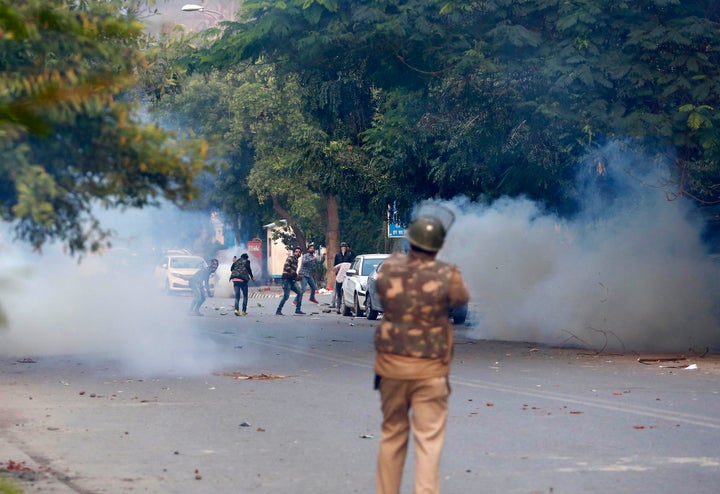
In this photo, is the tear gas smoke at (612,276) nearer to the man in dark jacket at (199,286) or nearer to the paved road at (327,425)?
the paved road at (327,425)

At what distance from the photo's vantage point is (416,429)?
19.7ft

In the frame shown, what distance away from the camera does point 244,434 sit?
10.1 meters

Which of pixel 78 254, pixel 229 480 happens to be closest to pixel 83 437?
pixel 229 480

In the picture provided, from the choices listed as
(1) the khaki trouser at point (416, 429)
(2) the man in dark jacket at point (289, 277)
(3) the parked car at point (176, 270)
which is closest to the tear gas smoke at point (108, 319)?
(2) the man in dark jacket at point (289, 277)

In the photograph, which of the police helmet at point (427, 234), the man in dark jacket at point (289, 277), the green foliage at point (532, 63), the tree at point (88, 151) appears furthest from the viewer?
the man in dark jacket at point (289, 277)

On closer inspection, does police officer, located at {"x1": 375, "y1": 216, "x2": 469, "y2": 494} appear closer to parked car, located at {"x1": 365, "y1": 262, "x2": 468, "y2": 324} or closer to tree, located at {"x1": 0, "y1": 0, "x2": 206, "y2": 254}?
tree, located at {"x1": 0, "y1": 0, "x2": 206, "y2": 254}

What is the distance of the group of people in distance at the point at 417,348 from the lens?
235 inches

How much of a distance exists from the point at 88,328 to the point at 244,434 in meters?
12.4

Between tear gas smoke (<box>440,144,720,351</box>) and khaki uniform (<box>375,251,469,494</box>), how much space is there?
13.2 m

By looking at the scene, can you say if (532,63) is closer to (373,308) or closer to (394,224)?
(373,308)

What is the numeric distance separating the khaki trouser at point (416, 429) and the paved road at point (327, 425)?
58.3 inches

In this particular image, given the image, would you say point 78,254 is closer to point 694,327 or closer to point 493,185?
point 694,327

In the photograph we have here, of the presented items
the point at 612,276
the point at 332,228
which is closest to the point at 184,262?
the point at 332,228

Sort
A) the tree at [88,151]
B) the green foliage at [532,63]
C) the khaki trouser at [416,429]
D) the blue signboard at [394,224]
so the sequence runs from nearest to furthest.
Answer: the tree at [88,151] < the khaki trouser at [416,429] < the green foliage at [532,63] < the blue signboard at [394,224]
